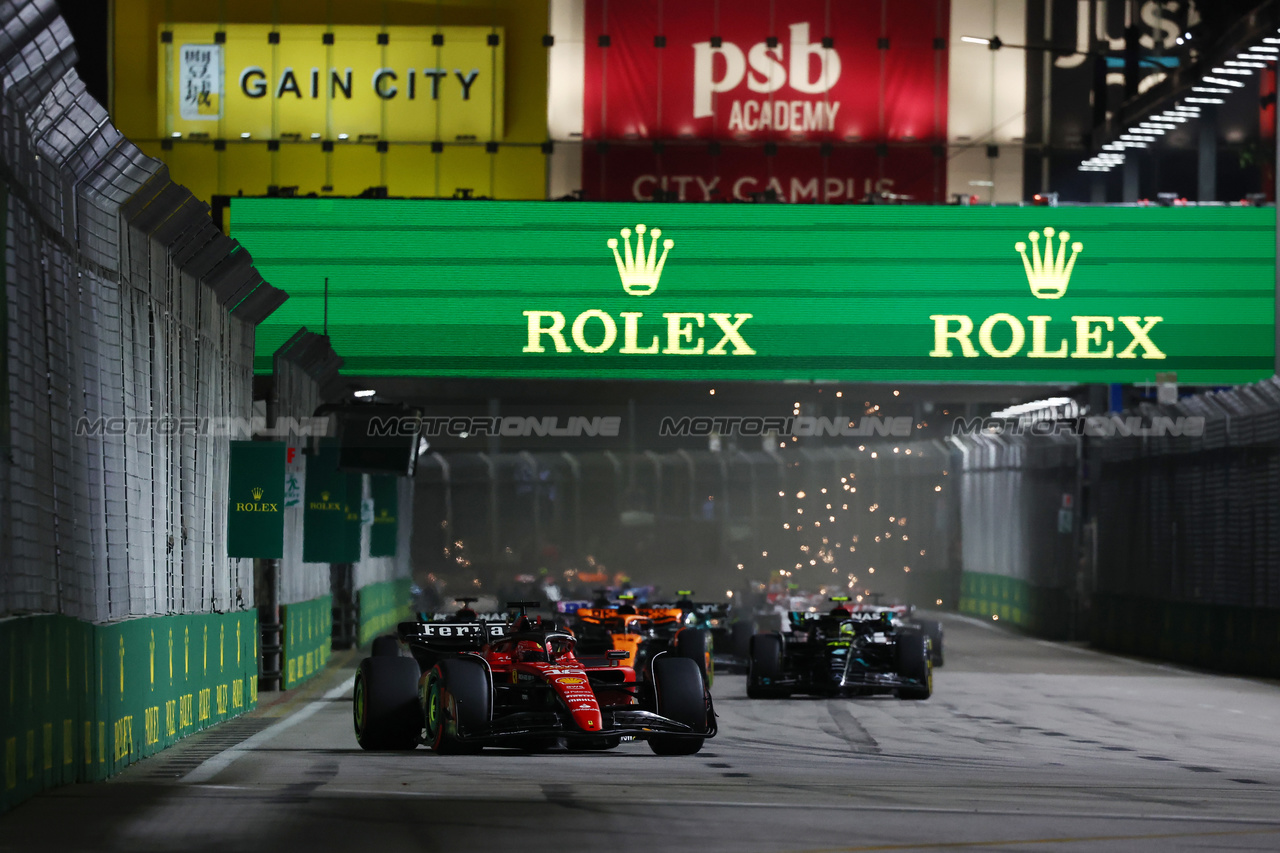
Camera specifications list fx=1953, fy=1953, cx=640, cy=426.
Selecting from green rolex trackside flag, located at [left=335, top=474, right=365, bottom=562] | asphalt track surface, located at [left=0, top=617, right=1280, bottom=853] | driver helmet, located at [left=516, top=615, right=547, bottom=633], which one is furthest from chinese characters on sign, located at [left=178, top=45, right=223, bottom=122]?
driver helmet, located at [left=516, top=615, right=547, bottom=633]

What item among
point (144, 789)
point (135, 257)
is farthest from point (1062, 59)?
point (144, 789)

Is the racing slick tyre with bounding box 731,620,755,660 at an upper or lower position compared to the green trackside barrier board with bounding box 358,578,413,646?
upper

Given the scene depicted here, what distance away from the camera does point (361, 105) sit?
108ft

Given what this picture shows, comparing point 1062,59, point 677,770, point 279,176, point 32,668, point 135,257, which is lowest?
point 677,770

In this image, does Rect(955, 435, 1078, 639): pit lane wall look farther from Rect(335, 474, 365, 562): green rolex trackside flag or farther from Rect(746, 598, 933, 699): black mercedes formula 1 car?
Rect(746, 598, 933, 699): black mercedes formula 1 car

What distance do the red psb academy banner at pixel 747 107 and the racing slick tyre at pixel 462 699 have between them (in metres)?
21.2

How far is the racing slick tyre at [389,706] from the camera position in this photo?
1381 centimetres

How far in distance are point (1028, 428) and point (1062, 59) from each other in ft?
26.2

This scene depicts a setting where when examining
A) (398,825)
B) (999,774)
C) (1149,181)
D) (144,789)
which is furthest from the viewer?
(1149,181)

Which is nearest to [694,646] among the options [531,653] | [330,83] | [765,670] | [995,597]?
[765,670]

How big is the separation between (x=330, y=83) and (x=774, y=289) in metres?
11.2

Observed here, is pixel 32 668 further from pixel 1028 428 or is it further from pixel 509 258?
pixel 1028 428

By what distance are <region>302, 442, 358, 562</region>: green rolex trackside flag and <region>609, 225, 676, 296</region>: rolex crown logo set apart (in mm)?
4282

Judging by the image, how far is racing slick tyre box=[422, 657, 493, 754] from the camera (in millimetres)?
13016
